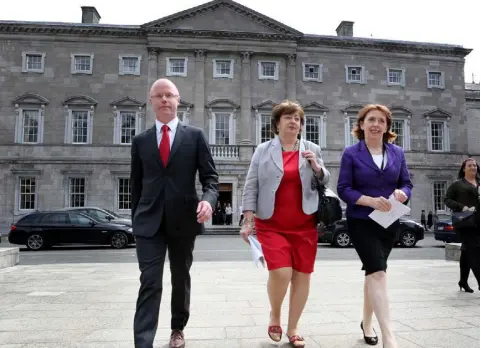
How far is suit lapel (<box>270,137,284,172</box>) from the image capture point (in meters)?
4.09

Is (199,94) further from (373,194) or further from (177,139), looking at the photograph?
(373,194)

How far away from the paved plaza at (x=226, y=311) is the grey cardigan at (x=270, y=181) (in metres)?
1.25

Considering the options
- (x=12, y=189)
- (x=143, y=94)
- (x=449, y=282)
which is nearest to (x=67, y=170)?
(x=12, y=189)

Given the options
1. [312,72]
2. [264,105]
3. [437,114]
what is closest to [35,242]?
[264,105]

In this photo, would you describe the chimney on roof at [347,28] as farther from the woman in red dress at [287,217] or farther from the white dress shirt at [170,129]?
the white dress shirt at [170,129]

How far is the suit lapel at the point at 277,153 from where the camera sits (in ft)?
13.4

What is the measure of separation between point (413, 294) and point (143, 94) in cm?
2715

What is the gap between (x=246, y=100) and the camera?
102ft

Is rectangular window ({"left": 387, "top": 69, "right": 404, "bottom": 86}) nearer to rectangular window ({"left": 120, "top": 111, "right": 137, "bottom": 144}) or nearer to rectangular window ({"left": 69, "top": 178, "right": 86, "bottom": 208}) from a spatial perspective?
rectangular window ({"left": 120, "top": 111, "right": 137, "bottom": 144})

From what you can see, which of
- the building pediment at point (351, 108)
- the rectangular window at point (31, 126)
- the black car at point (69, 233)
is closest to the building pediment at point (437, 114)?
the building pediment at point (351, 108)

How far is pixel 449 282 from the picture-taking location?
301 inches

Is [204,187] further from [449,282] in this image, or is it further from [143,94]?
[143,94]

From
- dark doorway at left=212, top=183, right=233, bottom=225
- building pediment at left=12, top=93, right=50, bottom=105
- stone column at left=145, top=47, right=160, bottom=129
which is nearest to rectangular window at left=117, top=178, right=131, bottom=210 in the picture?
stone column at left=145, top=47, right=160, bottom=129

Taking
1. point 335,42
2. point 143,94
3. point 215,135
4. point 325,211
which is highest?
point 335,42
